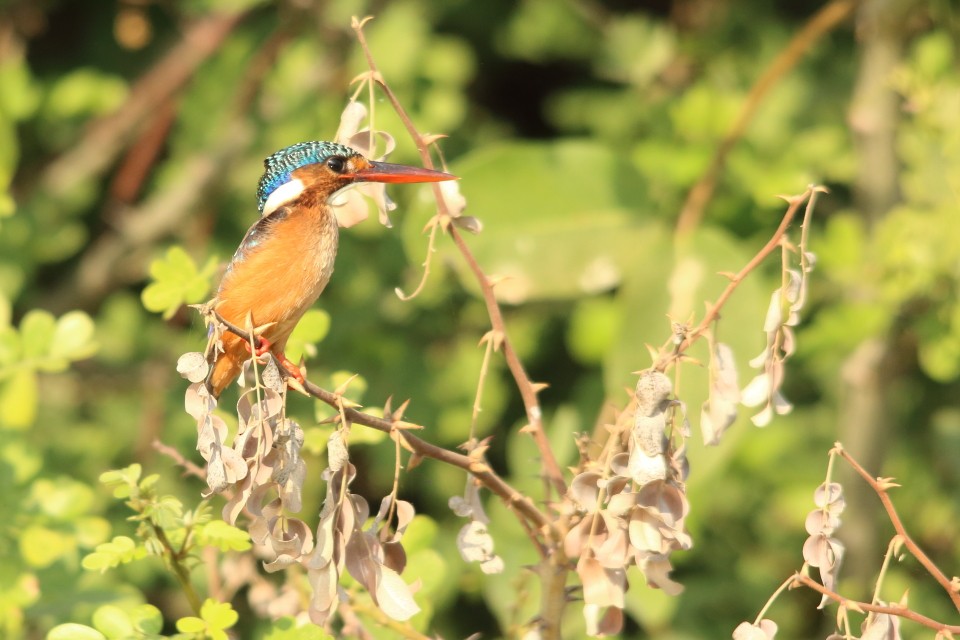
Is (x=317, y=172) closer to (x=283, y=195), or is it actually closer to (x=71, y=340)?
(x=283, y=195)

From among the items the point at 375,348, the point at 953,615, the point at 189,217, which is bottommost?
the point at 953,615

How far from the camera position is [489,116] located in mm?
3895

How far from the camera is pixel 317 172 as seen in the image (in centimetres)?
173

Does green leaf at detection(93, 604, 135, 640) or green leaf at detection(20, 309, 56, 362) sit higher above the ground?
green leaf at detection(20, 309, 56, 362)

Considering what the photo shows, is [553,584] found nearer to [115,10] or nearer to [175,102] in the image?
[175,102]

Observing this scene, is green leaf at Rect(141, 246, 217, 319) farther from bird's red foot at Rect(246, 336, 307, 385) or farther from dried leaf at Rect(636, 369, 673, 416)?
dried leaf at Rect(636, 369, 673, 416)

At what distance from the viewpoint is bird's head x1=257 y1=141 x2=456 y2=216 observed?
1.65 m

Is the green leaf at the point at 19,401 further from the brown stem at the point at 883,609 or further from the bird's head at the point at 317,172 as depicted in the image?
the brown stem at the point at 883,609

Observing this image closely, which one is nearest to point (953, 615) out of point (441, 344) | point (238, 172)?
point (441, 344)

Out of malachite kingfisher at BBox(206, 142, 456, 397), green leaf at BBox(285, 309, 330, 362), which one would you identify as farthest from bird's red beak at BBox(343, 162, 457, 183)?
green leaf at BBox(285, 309, 330, 362)

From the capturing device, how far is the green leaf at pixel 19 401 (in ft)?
6.90

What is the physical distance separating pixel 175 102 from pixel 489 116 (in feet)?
3.02

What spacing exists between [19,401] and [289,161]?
0.70 meters

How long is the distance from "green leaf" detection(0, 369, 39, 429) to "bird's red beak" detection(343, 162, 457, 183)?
704 mm
